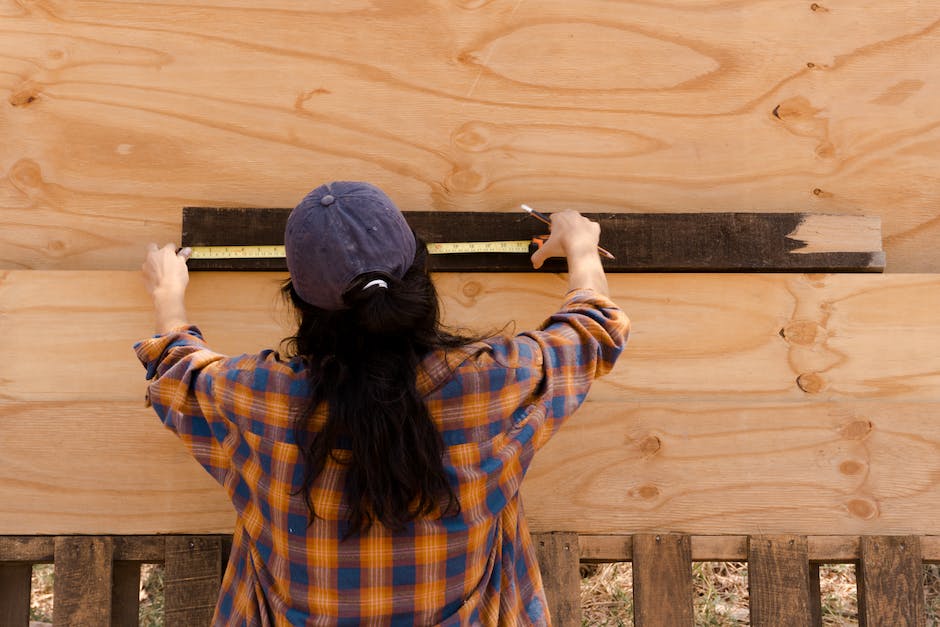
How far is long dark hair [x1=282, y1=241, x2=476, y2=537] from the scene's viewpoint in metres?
1.54

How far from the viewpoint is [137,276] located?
90.9 inches

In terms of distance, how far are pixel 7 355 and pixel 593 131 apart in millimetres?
1784

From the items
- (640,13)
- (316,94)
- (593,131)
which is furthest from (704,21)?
(316,94)

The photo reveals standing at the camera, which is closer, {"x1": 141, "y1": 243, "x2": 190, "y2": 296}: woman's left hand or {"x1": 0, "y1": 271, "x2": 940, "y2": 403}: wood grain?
{"x1": 141, "y1": 243, "x2": 190, "y2": 296}: woman's left hand

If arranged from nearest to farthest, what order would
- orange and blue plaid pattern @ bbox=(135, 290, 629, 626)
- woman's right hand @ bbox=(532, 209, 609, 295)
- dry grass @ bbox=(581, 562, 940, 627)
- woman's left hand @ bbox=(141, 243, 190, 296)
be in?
orange and blue plaid pattern @ bbox=(135, 290, 629, 626)
woman's right hand @ bbox=(532, 209, 609, 295)
woman's left hand @ bbox=(141, 243, 190, 296)
dry grass @ bbox=(581, 562, 940, 627)

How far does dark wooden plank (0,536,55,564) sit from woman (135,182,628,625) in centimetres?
78

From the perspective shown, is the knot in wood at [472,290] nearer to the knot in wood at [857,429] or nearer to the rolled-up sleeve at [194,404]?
the rolled-up sleeve at [194,404]

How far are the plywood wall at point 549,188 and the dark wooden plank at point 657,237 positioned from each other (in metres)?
0.05

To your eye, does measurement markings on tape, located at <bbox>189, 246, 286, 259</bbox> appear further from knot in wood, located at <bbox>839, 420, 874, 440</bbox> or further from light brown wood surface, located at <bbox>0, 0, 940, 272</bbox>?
knot in wood, located at <bbox>839, 420, 874, 440</bbox>

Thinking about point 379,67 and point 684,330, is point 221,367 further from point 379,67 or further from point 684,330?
point 684,330

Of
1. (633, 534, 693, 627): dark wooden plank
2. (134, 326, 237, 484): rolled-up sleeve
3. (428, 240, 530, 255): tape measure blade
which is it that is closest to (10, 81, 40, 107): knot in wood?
(134, 326, 237, 484): rolled-up sleeve

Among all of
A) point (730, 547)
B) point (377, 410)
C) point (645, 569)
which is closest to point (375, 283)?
point (377, 410)

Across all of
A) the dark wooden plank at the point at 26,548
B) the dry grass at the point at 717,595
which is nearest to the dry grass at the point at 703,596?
the dry grass at the point at 717,595

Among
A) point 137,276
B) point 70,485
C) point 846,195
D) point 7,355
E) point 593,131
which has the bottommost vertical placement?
point 70,485
